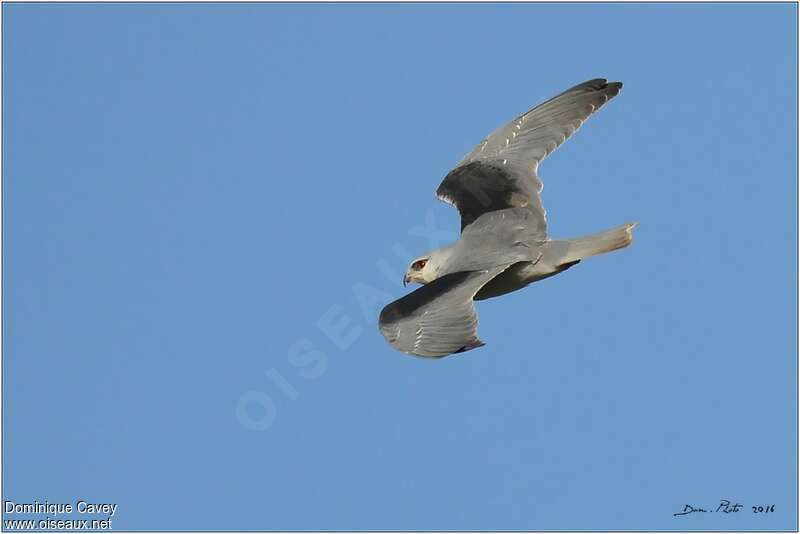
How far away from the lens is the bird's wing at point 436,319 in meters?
9.66

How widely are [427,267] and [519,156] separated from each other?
4.73 ft

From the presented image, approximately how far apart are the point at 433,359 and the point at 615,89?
13.8 ft

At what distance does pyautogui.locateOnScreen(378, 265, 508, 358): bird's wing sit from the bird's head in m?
0.87

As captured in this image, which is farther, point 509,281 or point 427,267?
point 427,267

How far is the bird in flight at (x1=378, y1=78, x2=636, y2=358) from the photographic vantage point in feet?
32.8

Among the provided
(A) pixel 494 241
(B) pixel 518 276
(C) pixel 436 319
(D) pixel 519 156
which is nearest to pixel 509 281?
(B) pixel 518 276

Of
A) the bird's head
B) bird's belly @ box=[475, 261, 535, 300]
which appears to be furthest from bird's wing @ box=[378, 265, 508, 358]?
the bird's head

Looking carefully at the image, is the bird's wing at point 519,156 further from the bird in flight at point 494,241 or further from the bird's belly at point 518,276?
the bird's belly at point 518,276

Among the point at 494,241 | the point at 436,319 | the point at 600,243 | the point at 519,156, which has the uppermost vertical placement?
the point at 519,156

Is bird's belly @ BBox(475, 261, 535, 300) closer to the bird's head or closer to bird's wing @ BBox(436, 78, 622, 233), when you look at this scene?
the bird's head

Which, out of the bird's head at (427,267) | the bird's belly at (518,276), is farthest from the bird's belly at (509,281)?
the bird's head at (427,267)

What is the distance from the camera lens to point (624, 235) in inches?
423

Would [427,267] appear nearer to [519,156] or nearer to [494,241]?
[494,241]

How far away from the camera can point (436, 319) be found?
32.9 feet
